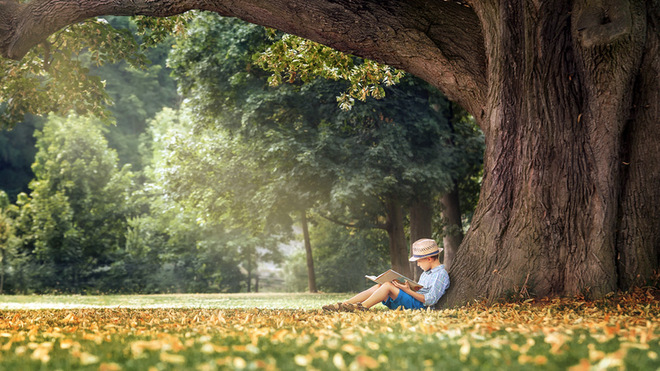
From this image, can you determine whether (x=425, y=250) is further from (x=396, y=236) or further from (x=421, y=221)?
(x=396, y=236)

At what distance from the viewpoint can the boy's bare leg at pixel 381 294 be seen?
7086mm

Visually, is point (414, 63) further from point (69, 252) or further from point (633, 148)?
point (69, 252)

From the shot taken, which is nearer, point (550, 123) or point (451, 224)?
point (550, 123)

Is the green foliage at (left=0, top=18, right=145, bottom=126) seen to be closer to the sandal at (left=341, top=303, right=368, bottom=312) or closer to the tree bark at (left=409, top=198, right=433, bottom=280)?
the sandal at (left=341, top=303, right=368, bottom=312)

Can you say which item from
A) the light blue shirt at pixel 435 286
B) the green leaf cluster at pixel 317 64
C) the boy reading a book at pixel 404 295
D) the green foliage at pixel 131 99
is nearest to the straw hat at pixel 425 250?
the boy reading a book at pixel 404 295

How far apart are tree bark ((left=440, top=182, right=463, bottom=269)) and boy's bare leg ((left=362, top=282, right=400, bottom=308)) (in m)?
11.4

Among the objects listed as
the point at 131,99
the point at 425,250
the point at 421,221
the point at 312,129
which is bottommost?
the point at 425,250

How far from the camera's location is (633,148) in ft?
23.1

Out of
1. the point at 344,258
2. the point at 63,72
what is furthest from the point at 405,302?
the point at 344,258

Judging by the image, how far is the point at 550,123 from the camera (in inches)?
266

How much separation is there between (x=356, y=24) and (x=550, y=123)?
9.29ft

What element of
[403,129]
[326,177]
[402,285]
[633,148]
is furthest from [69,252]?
[633,148]

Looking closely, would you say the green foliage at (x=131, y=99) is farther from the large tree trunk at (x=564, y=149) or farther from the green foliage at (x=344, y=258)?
the large tree trunk at (x=564, y=149)

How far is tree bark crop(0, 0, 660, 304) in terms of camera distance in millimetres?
6629
